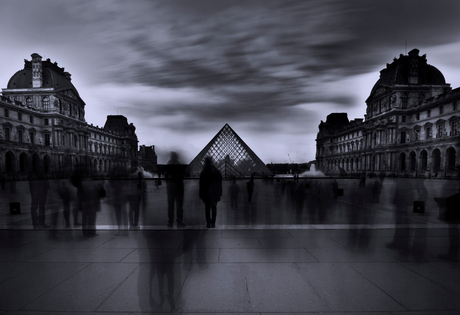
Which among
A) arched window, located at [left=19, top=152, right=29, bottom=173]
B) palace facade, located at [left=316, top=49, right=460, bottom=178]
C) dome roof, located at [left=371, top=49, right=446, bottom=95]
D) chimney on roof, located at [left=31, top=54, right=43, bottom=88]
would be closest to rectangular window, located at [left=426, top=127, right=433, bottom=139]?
palace facade, located at [left=316, top=49, right=460, bottom=178]

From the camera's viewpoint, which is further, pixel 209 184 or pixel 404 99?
pixel 404 99

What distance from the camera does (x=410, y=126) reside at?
1880 inches

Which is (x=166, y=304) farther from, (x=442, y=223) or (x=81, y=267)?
(x=442, y=223)

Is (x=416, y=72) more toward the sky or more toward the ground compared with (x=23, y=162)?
more toward the sky

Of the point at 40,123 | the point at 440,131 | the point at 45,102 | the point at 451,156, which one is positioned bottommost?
the point at 451,156

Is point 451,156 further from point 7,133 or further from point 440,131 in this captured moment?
point 7,133

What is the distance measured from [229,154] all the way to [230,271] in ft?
109

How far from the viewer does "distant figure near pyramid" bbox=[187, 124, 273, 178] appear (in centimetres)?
3456

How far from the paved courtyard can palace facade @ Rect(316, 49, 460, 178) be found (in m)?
37.0

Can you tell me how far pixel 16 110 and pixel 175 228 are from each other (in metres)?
51.7

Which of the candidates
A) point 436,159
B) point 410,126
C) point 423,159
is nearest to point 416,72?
point 410,126

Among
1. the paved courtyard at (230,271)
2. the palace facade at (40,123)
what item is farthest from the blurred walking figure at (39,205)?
the palace facade at (40,123)

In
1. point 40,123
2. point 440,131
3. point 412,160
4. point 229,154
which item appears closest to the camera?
point 229,154

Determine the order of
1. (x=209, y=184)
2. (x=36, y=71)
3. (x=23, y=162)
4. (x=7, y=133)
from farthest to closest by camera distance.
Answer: (x=36, y=71), (x=23, y=162), (x=7, y=133), (x=209, y=184)
